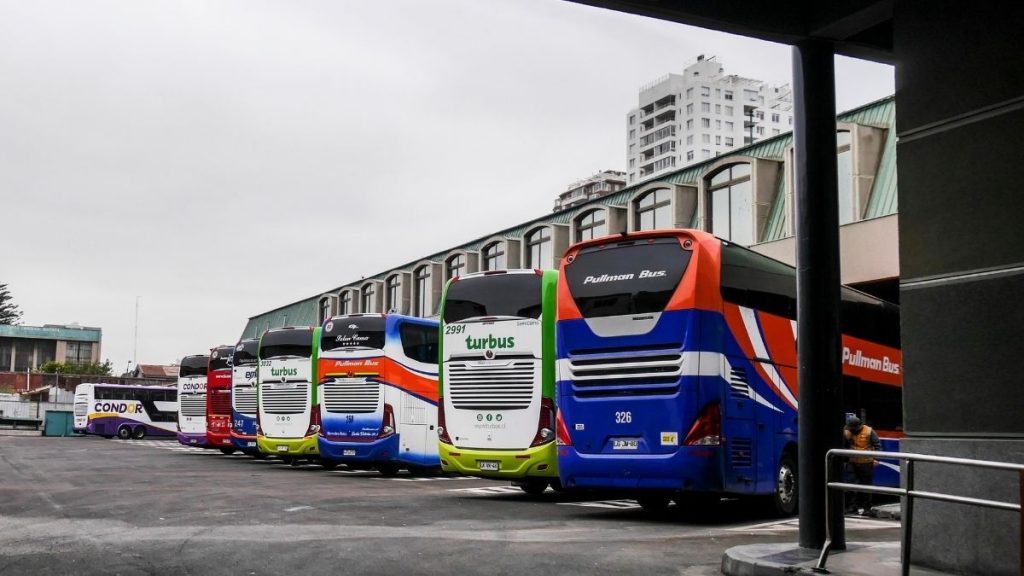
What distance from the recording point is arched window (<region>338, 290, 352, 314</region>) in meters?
64.1

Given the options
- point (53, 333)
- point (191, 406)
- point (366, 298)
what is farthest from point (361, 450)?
point (53, 333)

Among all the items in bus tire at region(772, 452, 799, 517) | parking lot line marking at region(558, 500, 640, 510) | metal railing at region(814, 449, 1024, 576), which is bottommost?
parking lot line marking at region(558, 500, 640, 510)

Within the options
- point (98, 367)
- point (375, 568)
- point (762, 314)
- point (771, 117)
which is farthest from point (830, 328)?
point (771, 117)

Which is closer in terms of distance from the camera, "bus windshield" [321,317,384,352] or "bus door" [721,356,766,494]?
"bus door" [721,356,766,494]

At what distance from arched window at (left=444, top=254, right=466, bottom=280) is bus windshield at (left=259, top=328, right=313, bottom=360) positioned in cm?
2176

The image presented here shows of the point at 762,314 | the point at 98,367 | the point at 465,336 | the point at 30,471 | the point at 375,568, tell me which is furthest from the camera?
the point at 98,367

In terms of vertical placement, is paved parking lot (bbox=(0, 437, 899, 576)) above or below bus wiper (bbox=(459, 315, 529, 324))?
below

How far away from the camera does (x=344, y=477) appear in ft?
79.6

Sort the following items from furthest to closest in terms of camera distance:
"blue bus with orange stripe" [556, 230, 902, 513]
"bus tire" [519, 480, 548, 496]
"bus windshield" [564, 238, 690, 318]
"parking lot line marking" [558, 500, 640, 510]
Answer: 1. "bus tire" [519, 480, 548, 496]
2. "parking lot line marking" [558, 500, 640, 510]
3. "bus windshield" [564, 238, 690, 318]
4. "blue bus with orange stripe" [556, 230, 902, 513]

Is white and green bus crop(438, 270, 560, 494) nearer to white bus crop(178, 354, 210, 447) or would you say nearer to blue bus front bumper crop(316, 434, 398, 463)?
blue bus front bumper crop(316, 434, 398, 463)

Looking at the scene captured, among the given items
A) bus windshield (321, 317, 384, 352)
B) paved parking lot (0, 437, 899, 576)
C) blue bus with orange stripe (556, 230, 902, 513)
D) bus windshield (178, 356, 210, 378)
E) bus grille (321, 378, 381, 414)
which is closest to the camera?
paved parking lot (0, 437, 899, 576)

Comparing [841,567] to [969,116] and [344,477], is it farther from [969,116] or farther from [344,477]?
[344,477]

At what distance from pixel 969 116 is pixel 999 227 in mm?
908

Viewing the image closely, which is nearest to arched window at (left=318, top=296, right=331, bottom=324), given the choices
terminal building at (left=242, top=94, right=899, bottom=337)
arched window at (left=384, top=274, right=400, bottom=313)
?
arched window at (left=384, top=274, right=400, bottom=313)
